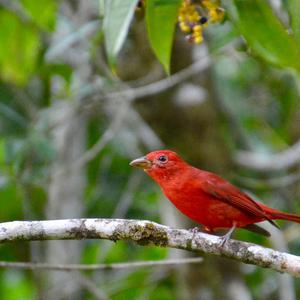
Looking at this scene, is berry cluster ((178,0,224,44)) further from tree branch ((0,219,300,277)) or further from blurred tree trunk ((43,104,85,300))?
blurred tree trunk ((43,104,85,300))

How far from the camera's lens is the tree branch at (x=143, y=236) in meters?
2.89

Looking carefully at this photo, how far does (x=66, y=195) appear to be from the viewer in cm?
612

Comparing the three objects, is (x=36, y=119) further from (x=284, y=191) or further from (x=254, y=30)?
A: (x=254, y=30)

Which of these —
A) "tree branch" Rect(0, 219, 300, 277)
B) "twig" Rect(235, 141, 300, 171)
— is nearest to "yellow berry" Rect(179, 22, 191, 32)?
"tree branch" Rect(0, 219, 300, 277)

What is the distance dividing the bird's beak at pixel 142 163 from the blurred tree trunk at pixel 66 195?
1.64 metres

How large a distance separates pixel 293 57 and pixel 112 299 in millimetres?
3483

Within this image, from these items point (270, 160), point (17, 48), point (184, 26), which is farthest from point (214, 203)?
point (17, 48)

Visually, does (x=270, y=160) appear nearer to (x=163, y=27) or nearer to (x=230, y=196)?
(x=230, y=196)

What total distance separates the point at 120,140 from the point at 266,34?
367 centimetres

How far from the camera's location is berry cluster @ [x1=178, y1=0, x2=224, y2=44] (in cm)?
322

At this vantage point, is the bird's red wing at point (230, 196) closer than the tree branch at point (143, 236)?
No

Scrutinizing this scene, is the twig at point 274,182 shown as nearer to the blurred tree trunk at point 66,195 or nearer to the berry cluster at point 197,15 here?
the blurred tree trunk at point 66,195

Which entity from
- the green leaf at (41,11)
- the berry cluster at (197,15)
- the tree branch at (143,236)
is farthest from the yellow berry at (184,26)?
the green leaf at (41,11)

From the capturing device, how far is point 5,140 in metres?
5.74
